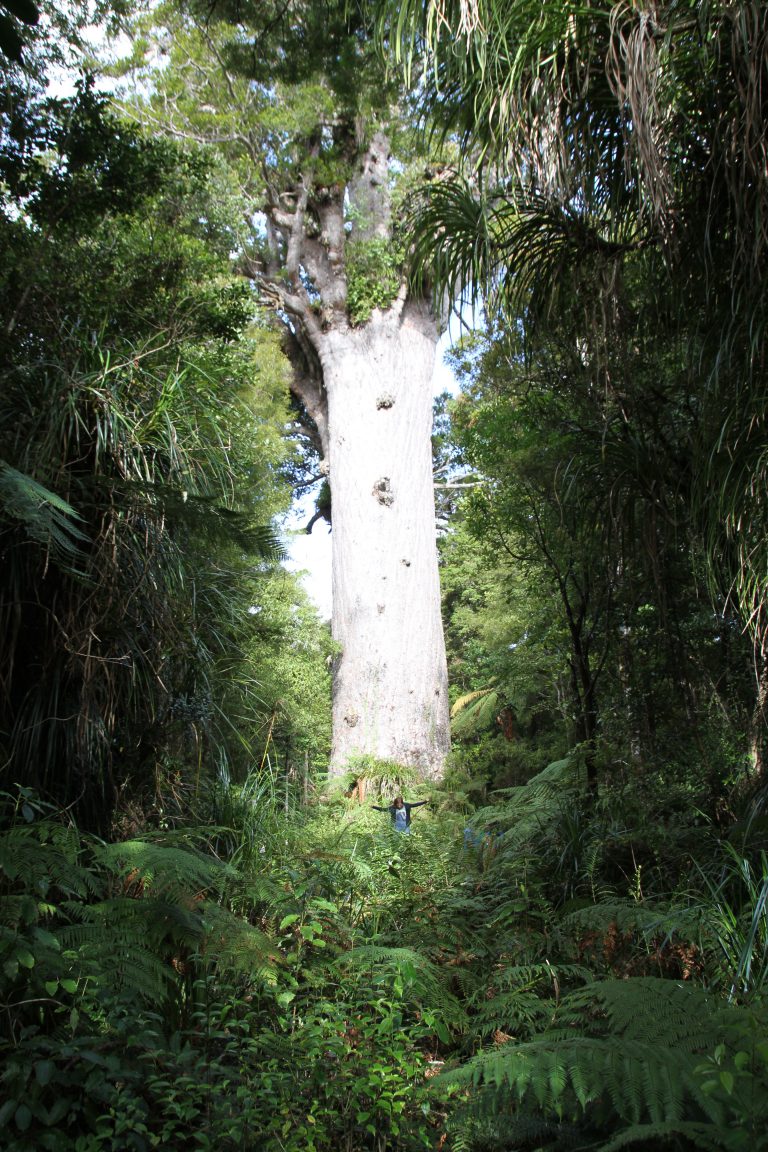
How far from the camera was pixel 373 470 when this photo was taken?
9.89m

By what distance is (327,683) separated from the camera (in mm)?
12070

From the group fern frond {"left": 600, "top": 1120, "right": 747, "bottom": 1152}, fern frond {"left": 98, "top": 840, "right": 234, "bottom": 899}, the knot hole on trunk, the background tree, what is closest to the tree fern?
fern frond {"left": 600, "top": 1120, "right": 747, "bottom": 1152}

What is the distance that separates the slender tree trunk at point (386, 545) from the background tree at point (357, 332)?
15mm

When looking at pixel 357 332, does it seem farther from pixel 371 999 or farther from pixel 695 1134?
pixel 695 1134

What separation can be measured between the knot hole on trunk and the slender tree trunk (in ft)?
0.04

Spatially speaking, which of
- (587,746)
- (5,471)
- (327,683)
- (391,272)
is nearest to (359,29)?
(5,471)

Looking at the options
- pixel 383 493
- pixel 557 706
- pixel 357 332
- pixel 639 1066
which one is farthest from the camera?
pixel 357 332

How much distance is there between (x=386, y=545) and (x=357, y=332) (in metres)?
2.62

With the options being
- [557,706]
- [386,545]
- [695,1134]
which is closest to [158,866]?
[695,1134]

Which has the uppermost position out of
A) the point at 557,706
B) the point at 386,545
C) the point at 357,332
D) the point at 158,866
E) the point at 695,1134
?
the point at 357,332

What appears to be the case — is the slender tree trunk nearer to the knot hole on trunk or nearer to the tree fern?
the knot hole on trunk

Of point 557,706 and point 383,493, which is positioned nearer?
point 557,706

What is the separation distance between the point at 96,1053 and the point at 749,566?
2.93m

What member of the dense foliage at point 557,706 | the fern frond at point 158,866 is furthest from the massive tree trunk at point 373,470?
the fern frond at point 158,866
